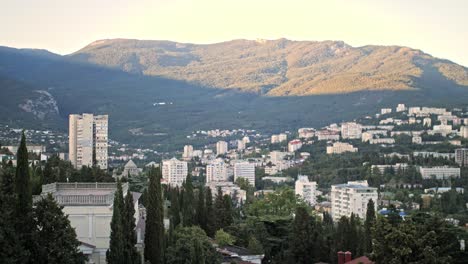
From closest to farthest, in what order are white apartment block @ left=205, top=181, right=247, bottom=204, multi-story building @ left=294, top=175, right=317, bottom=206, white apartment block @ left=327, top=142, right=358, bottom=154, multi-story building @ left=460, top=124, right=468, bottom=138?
white apartment block @ left=205, top=181, right=247, bottom=204
multi-story building @ left=294, top=175, right=317, bottom=206
white apartment block @ left=327, top=142, right=358, bottom=154
multi-story building @ left=460, top=124, right=468, bottom=138

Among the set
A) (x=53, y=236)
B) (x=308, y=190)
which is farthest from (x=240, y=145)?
(x=53, y=236)

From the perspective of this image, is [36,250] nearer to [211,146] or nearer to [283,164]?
[283,164]

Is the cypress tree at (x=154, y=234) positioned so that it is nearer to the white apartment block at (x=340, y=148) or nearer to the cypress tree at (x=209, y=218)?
the cypress tree at (x=209, y=218)

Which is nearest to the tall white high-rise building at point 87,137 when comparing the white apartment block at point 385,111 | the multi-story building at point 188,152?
the multi-story building at point 188,152

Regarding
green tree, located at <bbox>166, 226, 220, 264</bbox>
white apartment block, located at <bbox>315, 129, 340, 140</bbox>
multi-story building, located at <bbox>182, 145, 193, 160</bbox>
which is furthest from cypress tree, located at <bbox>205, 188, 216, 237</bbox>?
multi-story building, located at <bbox>182, 145, 193, 160</bbox>

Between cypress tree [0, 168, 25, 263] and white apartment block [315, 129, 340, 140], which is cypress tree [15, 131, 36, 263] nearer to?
cypress tree [0, 168, 25, 263]

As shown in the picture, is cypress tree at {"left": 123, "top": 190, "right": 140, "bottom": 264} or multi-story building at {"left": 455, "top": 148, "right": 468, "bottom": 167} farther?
multi-story building at {"left": 455, "top": 148, "right": 468, "bottom": 167}

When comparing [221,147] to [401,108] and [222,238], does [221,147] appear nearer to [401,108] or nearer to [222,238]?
[401,108]
